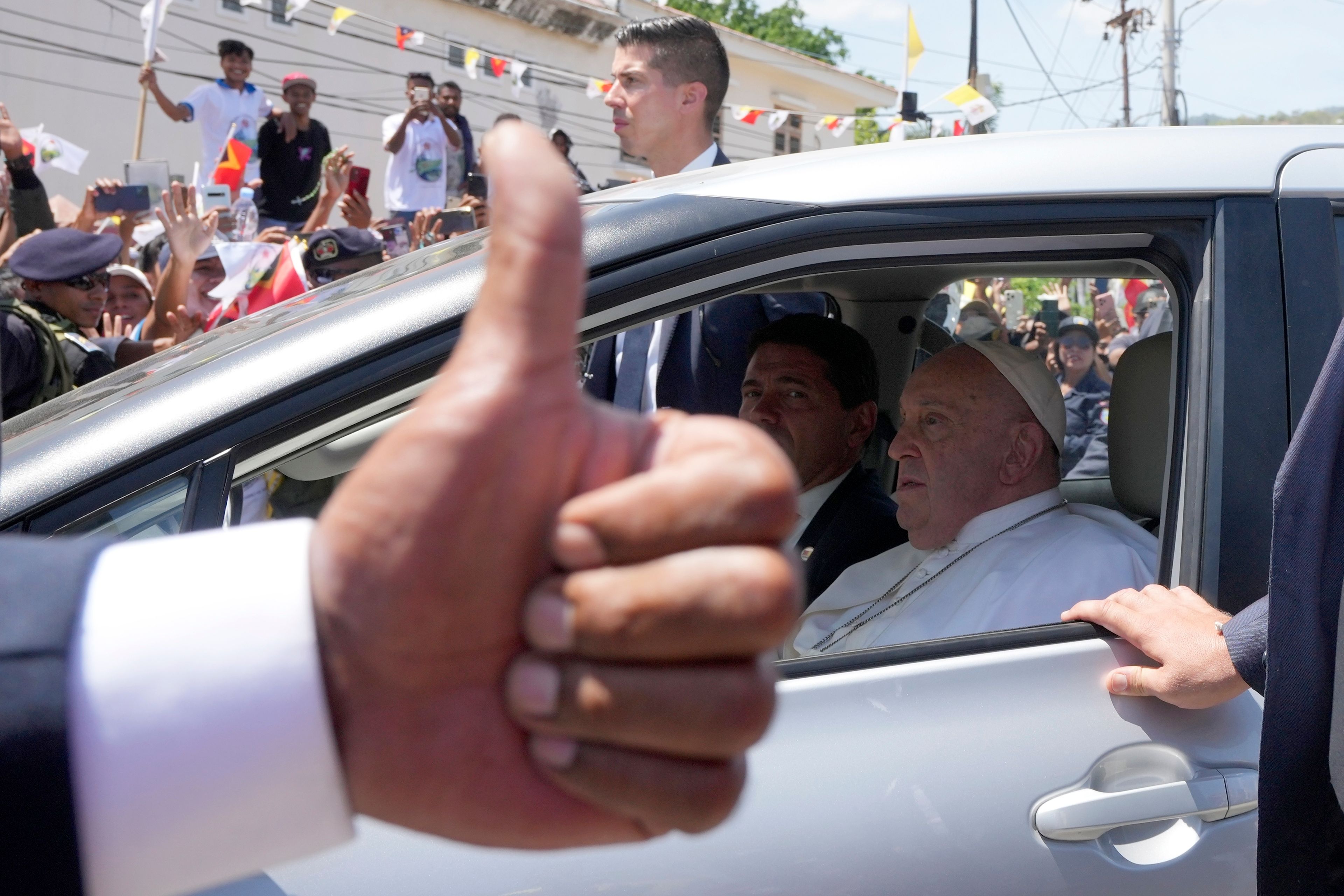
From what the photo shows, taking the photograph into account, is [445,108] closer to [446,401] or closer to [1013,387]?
[1013,387]

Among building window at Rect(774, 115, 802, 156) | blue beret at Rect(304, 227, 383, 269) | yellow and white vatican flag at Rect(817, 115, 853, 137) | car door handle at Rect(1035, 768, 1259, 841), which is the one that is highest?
building window at Rect(774, 115, 802, 156)

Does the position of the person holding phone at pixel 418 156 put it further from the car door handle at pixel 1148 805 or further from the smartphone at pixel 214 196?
the car door handle at pixel 1148 805

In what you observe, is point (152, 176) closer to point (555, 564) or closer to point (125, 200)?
point (125, 200)

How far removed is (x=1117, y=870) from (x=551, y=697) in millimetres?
1179

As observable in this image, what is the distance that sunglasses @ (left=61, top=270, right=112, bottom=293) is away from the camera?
4312 mm

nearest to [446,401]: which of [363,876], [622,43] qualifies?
[363,876]

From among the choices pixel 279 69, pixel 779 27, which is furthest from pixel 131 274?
pixel 779 27

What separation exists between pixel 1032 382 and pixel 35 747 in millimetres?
2253

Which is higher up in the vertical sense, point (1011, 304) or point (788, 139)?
Result: point (788, 139)

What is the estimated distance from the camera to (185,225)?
16.5 feet

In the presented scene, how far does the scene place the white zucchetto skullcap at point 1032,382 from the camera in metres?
2.54

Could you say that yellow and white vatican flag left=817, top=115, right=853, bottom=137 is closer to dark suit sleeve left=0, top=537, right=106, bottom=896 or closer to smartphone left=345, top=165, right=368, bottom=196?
smartphone left=345, top=165, right=368, bottom=196

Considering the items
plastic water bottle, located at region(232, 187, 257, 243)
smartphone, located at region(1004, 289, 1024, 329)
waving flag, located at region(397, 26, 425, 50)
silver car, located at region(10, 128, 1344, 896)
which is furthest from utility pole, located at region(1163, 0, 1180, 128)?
silver car, located at region(10, 128, 1344, 896)

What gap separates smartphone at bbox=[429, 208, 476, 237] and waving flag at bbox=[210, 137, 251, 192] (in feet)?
6.91
